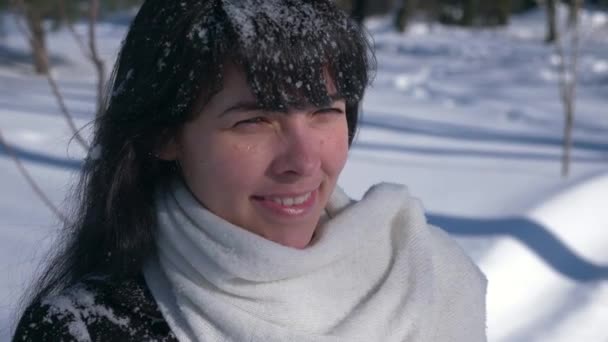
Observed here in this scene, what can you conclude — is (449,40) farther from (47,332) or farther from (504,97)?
(47,332)

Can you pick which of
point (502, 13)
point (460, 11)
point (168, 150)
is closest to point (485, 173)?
point (168, 150)

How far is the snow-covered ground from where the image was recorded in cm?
312

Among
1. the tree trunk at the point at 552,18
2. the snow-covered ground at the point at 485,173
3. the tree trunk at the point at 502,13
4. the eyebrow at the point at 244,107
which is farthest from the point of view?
the tree trunk at the point at 502,13

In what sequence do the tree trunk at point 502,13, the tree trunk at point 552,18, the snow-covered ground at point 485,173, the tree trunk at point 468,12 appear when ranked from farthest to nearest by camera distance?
the tree trunk at point 468,12, the tree trunk at point 502,13, the tree trunk at point 552,18, the snow-covered ground at point 485,173

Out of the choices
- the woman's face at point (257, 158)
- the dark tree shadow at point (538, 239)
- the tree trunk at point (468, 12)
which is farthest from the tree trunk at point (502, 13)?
the woman's face at point (257, 158)

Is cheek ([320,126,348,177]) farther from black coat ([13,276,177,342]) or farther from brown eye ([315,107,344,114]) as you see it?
black coat ([13,276,177,342])

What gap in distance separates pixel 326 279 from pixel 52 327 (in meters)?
0.43

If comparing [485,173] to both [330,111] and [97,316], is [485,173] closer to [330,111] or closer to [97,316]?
[330,111]

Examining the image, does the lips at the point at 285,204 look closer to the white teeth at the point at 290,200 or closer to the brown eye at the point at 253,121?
the white teeth at the point at 290,200

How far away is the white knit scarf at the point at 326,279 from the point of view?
115cm

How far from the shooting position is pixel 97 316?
1162 mm

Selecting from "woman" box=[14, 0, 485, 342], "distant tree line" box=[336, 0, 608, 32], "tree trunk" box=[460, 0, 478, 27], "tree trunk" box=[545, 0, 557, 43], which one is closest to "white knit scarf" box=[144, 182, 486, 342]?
"woman" box=[14, 0, 485, 342]

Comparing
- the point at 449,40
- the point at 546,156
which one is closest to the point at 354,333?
the point at 546,156

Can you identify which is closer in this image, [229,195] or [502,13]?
[229,195]
